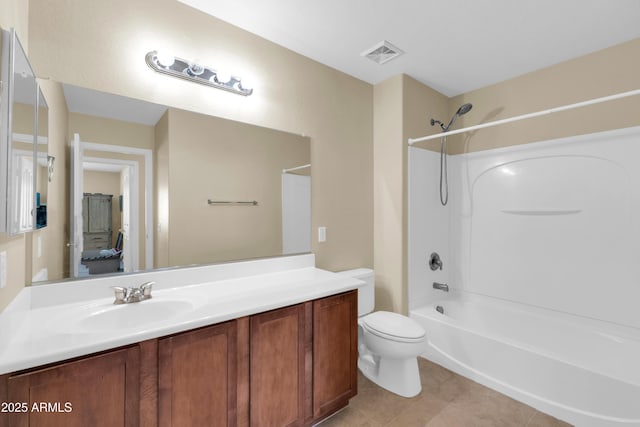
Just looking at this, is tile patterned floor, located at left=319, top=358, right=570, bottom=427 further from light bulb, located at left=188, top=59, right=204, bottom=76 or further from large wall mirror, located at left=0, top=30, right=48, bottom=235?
light bulb, located at left=188, top=59, right=204, bottom=76

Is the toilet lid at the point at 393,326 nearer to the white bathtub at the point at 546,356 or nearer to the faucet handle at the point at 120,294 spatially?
the white bathtub at the point at 546,356

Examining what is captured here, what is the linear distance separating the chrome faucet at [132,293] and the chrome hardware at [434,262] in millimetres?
2390

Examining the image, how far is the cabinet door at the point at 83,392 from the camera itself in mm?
851

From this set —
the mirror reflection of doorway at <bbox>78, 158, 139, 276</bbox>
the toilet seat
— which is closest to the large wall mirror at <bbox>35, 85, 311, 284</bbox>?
the mirror reflection of doorway at <bbox>78, 158, 139, 276</bbox>

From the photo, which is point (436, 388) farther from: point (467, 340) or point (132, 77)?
point (132, 77)

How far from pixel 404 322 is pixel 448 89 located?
2267 mm

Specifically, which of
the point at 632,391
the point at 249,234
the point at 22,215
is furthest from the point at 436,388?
the point at 22,215

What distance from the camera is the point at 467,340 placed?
2.21 meters

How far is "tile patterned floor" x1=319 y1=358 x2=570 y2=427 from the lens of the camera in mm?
1734

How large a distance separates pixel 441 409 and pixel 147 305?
1872 millimetres

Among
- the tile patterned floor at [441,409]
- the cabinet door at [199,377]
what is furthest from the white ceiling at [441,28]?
the tile patterned floor at [441,409]

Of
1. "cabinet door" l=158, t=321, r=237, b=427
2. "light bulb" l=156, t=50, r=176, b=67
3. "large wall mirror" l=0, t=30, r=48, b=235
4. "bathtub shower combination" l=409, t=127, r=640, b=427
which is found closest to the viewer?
"large wall mirror" l=0, t=30, r=48, b=235

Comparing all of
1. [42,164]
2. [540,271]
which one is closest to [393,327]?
[540,271]

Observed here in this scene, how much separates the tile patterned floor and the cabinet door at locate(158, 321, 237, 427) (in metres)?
0.81
